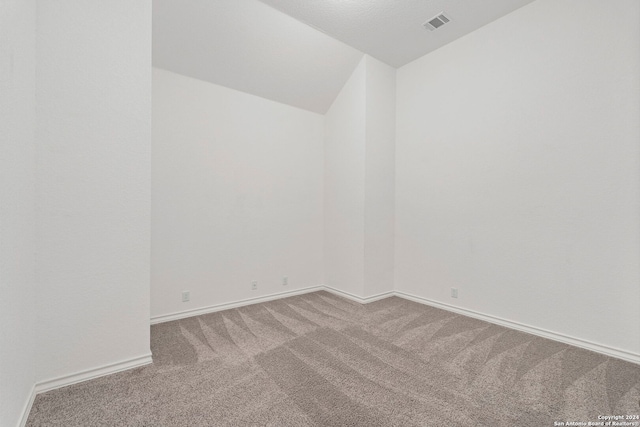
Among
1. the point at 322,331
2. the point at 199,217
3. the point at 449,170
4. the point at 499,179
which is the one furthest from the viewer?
the point at 449,170

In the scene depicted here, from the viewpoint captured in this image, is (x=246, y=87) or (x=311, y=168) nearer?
(x=246, y=87)

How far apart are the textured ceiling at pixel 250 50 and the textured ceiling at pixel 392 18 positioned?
15 cm

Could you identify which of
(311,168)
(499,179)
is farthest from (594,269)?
(311,168)

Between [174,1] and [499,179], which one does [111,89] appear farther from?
[499,179]

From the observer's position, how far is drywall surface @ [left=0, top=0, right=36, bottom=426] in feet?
3.96

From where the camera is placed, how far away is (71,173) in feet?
5.97

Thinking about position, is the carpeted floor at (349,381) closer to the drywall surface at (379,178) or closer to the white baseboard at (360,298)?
the white baseboard at (360,298)

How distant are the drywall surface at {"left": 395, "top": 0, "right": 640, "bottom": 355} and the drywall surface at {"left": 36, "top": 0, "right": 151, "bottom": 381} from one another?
3.12 meters

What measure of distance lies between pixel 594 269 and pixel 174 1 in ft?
14.2

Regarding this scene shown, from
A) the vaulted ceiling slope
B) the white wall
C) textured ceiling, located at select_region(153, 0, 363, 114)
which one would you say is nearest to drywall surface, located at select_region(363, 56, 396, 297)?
the white wall

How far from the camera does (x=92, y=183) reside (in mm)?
1879

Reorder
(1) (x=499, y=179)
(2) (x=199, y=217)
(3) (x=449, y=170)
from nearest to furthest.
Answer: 1. (1) (x=499, y=179)
2. (2) (x=199, y=217)
3. (3) (x=449, y=170)

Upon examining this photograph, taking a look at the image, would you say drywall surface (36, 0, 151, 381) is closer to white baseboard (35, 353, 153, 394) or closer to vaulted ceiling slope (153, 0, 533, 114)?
white baseboard (35, 353, 153, 394)

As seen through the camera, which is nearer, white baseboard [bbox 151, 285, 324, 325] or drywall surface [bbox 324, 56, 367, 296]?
white baseboard [bbox 151, 285, 324, 325]
